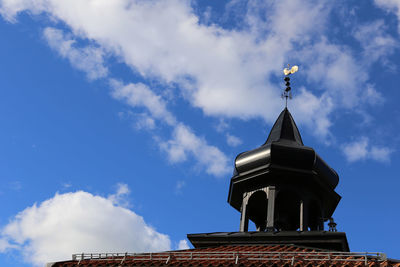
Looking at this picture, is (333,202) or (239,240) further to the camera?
(333,202)

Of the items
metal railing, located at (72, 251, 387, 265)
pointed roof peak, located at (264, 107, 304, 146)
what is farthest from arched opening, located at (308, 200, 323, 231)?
metal railing, located at (72, 251, 387, 265)

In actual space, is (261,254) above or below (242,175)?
below

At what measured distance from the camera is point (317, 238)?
22594 millimetres

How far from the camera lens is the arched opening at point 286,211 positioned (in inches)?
1101

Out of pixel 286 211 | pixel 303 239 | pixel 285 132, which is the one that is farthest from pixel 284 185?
pixel 303 239

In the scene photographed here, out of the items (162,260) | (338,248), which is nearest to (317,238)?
(338,248)

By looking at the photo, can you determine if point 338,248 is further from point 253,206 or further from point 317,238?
point 253,206

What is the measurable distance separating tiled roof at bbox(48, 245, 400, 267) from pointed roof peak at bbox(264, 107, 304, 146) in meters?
11.9

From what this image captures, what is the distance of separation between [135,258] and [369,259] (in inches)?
290

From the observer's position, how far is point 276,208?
28516mm

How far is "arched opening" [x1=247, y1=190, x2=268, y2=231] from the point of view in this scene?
27734 mm

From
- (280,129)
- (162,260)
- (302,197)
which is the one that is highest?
(280,129)

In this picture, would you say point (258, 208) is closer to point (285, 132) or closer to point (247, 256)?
point (285, 132)

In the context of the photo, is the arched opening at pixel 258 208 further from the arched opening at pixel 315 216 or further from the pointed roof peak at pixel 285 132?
the pointed roof peak at pixel 285 132
